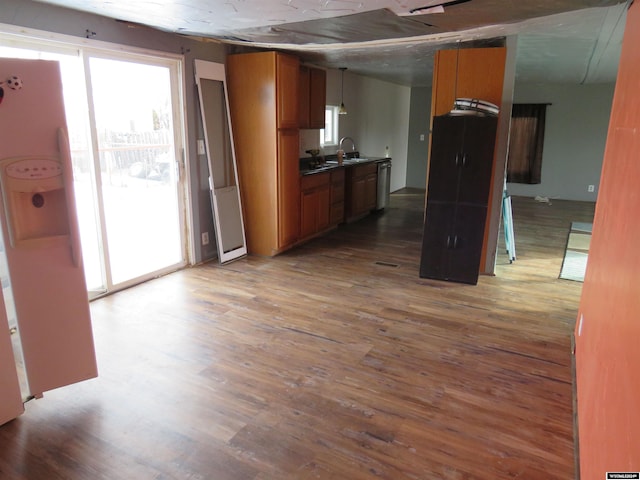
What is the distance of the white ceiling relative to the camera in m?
2.79

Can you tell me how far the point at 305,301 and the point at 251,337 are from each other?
2.51 feet

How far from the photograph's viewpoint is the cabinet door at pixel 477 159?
3930 millimetres

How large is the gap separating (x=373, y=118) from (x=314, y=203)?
3490mm

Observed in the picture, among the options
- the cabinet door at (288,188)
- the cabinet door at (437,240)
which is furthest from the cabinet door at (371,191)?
the cabinet door at (437,240)

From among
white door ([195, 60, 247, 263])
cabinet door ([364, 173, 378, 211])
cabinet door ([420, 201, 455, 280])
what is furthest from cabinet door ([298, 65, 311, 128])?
cabinet door ([420, 201, 455, 280])

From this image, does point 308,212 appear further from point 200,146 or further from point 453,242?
point 453,242

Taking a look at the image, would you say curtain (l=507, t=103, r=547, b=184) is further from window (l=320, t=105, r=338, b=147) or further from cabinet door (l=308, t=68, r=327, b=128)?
cabinet door (l=308, t=68, r=327, b=128)

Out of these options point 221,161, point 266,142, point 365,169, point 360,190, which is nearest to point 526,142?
point 365,169

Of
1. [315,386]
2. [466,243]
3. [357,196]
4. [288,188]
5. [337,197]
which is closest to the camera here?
[315,386]

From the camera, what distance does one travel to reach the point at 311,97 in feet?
18.7

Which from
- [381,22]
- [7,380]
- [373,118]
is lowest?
[7,380]

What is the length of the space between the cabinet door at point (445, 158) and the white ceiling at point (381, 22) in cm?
73

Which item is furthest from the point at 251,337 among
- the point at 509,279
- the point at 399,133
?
the point at 399,133

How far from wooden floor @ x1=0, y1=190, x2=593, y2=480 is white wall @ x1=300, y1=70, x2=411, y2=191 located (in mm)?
3461
